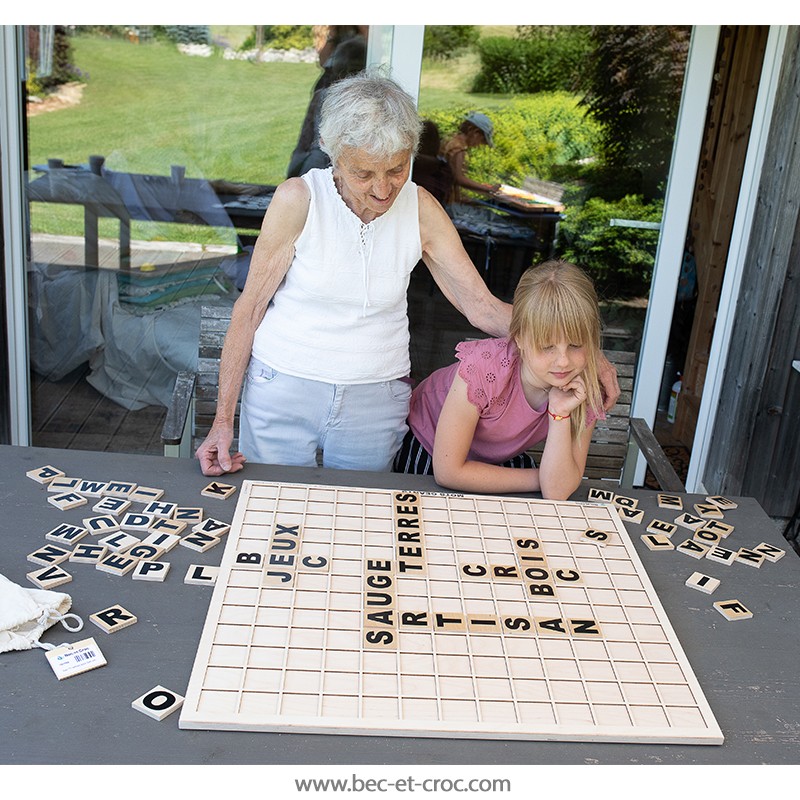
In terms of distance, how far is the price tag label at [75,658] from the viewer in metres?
1.21

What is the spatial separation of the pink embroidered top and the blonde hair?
0.22 feet

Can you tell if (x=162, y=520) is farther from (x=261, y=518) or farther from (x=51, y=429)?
(x=51, y=429)

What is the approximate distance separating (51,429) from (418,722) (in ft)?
9.82

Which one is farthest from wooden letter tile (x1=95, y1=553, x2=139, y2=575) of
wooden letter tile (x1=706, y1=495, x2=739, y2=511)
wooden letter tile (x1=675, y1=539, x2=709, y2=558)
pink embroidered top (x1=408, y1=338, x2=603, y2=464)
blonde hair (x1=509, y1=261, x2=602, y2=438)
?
wooden letter tile (x1=706, y1=495, x2=739, y2=511)

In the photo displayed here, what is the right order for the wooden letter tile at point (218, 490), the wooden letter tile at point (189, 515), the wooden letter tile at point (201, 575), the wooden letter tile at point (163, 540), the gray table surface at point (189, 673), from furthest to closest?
the wooden letter tile at point (218, 490), the wooden letter tile at point (189, 515), the wooden letter tile at point (163, 540), the wooden letter tile at point (201, 575), the gray table surface at point (189, 673)

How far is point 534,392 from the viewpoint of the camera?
2.02 metres

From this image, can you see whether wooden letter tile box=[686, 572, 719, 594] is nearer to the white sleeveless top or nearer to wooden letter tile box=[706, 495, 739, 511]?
wooden letter tile box=[706, 495, 739, 511]

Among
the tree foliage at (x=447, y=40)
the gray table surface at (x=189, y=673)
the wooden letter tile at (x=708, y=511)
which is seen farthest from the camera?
the tree foliage at (x=447, y=40)

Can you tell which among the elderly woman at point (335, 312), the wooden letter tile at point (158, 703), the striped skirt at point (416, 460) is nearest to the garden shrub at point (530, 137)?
the elderly woman at point (335, 312)

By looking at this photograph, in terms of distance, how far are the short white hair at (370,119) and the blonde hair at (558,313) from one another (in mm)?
400

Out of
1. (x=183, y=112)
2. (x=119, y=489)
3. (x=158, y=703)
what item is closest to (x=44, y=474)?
(x=119, y=489)

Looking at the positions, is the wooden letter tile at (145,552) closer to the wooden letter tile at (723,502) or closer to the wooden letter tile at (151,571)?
the wooden letter tile at (151,571)

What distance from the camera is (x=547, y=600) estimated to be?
57.5 inches
